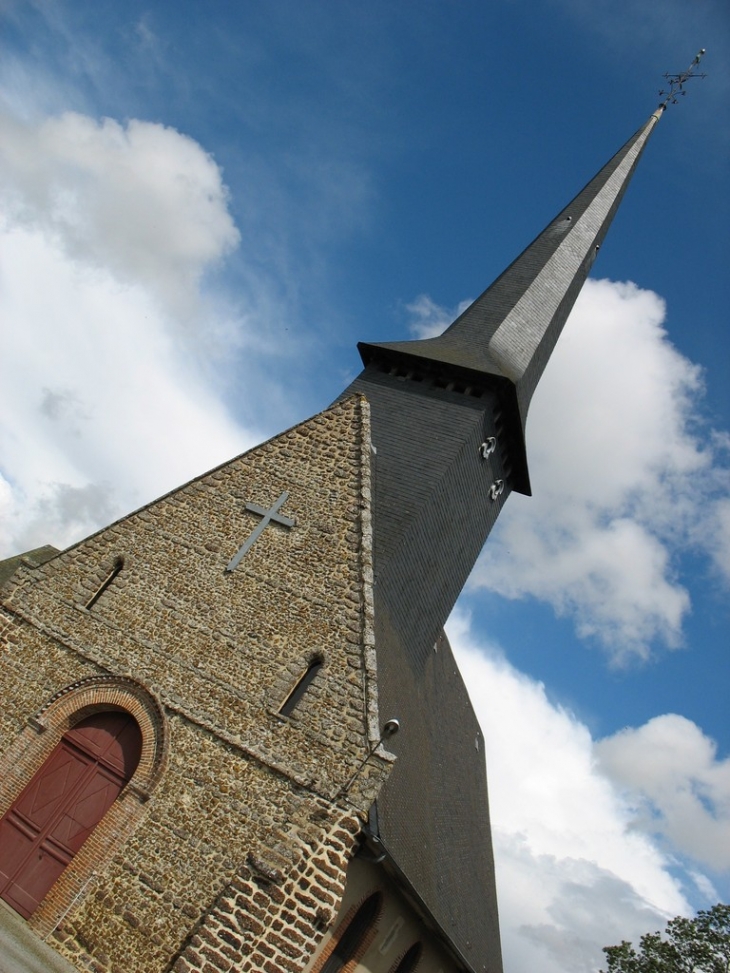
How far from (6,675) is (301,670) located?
398 cm

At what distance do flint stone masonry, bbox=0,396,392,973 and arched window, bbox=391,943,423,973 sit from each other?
194 inches

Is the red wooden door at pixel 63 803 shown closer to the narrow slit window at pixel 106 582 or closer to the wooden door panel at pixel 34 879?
the wooden door panel at pixel 34 879

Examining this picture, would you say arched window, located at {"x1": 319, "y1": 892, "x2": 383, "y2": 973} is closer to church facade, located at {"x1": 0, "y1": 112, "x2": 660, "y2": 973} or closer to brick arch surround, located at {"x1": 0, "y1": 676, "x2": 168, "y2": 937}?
church facade, located at {"x1": 0, "y1": 112, "x2": 660, "y2": 973}

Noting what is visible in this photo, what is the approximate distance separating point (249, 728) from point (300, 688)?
74 cm

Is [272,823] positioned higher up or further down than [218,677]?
further down

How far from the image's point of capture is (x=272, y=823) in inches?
299

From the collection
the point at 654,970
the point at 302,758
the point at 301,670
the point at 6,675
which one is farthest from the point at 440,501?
the point at 654,970

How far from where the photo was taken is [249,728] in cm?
824

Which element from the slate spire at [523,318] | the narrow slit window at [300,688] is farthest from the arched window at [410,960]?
the slate spire at [523,318]

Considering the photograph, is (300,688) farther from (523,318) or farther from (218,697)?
(523,318)

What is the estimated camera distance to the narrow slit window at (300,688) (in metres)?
8.41

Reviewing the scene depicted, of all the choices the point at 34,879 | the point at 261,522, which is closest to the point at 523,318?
the point at 261,522

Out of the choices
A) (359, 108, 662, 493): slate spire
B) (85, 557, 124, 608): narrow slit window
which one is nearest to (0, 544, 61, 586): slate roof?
(85, 557, 124, 608): narrow slit window

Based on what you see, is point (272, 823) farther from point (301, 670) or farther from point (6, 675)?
point (6, 675)
